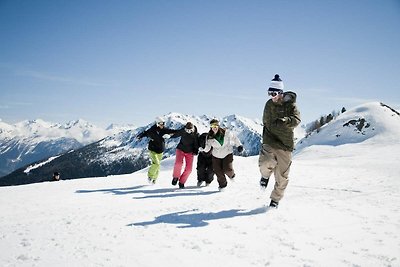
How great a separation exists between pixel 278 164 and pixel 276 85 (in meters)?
1.84

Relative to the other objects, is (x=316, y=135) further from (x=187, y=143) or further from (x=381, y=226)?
(x=381, y=226)

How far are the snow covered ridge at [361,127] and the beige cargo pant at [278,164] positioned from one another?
4336 cm

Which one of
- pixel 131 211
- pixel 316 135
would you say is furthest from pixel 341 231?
pixel 316 135

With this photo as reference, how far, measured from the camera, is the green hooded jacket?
24.0 feet

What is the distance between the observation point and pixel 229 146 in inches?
410

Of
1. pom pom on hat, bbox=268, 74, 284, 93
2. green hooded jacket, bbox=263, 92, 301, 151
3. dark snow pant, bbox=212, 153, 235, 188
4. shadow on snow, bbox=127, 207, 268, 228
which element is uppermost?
pom pom on hat, bbox=268, 74, 284, 93

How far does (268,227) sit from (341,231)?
1229mm

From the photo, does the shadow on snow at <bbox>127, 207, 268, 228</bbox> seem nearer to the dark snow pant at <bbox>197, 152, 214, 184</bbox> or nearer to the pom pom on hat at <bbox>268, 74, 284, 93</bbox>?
the pom pom on hat at <bbox>268, 74, 284, 93</bbox>

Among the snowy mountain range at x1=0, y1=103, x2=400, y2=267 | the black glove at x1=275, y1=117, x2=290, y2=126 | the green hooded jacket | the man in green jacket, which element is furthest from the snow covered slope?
the black glove at x1=275, y1=117, x2=290, y2=126

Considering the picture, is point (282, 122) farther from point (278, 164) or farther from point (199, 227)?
point (199, 227)

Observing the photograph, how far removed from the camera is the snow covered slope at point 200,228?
436 centimetres

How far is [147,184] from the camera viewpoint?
1195 cm

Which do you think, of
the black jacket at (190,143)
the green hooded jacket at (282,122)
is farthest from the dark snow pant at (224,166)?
the green hooded jacket at (282,122)

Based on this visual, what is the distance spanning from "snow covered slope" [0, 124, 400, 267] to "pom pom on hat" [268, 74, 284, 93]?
106 inches
